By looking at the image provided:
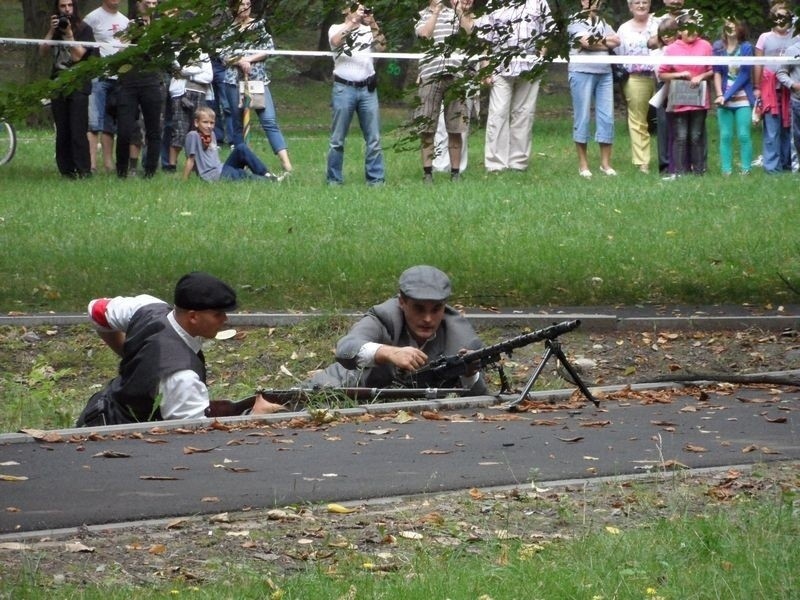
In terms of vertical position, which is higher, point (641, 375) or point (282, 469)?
point (282, 469)

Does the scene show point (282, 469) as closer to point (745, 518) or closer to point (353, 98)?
point (745, 518)

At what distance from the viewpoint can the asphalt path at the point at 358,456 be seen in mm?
6359

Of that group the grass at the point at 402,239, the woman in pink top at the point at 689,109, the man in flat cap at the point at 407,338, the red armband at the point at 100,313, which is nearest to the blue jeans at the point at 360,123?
the grass at the point at 402,239

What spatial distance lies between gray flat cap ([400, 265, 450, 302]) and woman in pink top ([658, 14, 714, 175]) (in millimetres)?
12209

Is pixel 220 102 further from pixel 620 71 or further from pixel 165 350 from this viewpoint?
pixel 165 350

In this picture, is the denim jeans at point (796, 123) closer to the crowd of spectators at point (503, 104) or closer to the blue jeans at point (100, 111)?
the crowd of spectators at point (503, 104)

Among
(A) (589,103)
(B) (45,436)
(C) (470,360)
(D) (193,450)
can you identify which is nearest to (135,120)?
(A) (589,103)

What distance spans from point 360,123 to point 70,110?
11.9 ft

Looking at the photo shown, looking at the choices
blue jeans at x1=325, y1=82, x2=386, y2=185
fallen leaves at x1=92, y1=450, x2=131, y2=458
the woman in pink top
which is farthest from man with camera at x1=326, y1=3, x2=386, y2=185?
fallen leaves at x1=92, y1=450, x2=131, y2=458

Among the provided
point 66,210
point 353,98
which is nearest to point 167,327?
point 66,210

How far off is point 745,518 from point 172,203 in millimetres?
11811

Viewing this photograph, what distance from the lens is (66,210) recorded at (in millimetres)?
16406

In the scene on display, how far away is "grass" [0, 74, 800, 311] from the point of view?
42.8 ft

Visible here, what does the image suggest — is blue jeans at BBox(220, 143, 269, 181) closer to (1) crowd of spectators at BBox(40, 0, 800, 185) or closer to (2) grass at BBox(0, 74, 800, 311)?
(1) crowd of spectators at BBox(40, 0, 800, 185)
